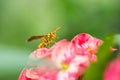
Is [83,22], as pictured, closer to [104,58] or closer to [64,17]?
[64,17]

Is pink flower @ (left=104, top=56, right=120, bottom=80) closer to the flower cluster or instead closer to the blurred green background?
the flower cluster

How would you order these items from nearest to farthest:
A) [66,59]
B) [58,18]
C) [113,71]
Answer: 1. [113,71]
2. [66,59]
3. [58,18]

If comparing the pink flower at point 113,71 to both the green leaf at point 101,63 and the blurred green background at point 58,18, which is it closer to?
the green leaf at point 101,63

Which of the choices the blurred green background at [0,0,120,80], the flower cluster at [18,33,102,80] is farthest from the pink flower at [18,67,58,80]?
the blurred green background at [0,0,120,80]

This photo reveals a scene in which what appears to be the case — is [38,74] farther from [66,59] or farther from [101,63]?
[101,63]

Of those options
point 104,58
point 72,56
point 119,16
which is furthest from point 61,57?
point 119,16

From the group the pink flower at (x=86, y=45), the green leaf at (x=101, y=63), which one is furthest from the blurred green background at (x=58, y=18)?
the green leaf at (x=101, y=63)

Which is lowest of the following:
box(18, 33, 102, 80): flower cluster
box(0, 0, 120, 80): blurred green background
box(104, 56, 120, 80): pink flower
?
box(104, 56, 120, 80): pink flower

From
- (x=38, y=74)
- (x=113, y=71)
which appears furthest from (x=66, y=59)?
(x=113, y=71)
